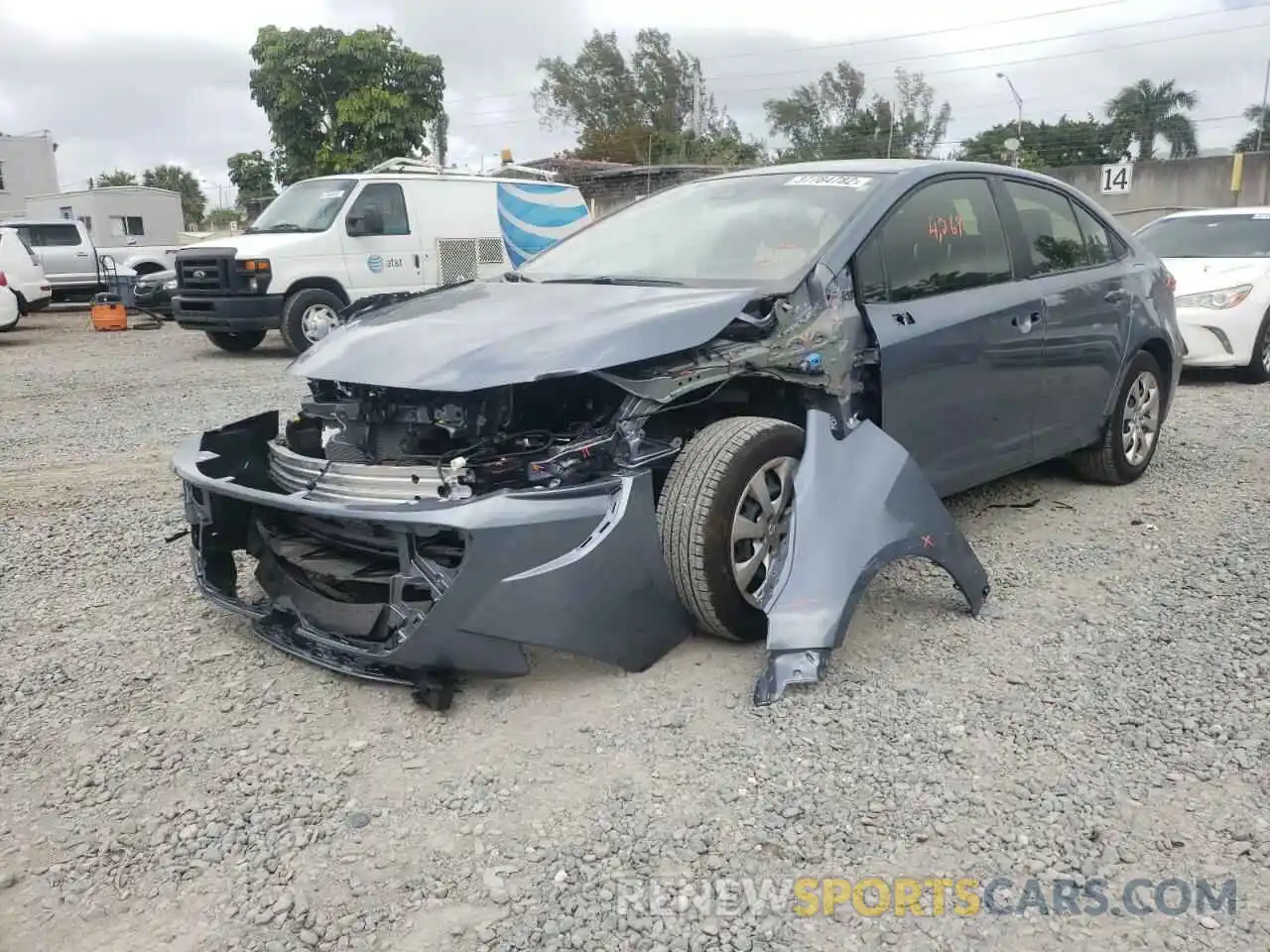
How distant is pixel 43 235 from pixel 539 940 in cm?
2073

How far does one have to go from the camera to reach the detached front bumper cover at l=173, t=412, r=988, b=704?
2.95 metres

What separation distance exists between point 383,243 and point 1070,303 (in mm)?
8812

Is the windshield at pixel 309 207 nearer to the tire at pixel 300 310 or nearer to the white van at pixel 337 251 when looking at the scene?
the white van at pixel 337 251

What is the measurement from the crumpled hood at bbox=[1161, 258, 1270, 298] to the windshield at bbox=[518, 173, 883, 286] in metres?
5.73

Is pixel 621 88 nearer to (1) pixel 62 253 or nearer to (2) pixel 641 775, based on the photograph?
(1) pixel 62 253

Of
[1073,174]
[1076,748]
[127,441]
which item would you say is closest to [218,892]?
[1076,748]

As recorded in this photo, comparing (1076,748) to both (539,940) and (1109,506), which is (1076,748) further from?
(1109,506)

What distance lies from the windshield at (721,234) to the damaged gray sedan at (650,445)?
0.02 meters

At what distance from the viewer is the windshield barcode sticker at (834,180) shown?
414 centimetres

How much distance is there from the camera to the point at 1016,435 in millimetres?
4520

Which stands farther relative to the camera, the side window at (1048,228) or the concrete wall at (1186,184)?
the concrete wall at (1186,184)

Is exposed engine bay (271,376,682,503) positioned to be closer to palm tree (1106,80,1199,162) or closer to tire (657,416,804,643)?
tire (657,416,804,643)

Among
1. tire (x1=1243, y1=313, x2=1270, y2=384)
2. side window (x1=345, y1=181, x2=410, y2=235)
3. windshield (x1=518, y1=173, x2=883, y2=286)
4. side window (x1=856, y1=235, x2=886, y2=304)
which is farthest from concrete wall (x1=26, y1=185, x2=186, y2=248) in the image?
side window (x1=856, y1=235, x2=886, y2=304)

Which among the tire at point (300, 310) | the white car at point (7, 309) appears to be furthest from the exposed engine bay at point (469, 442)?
the white car at point (7, 309)
